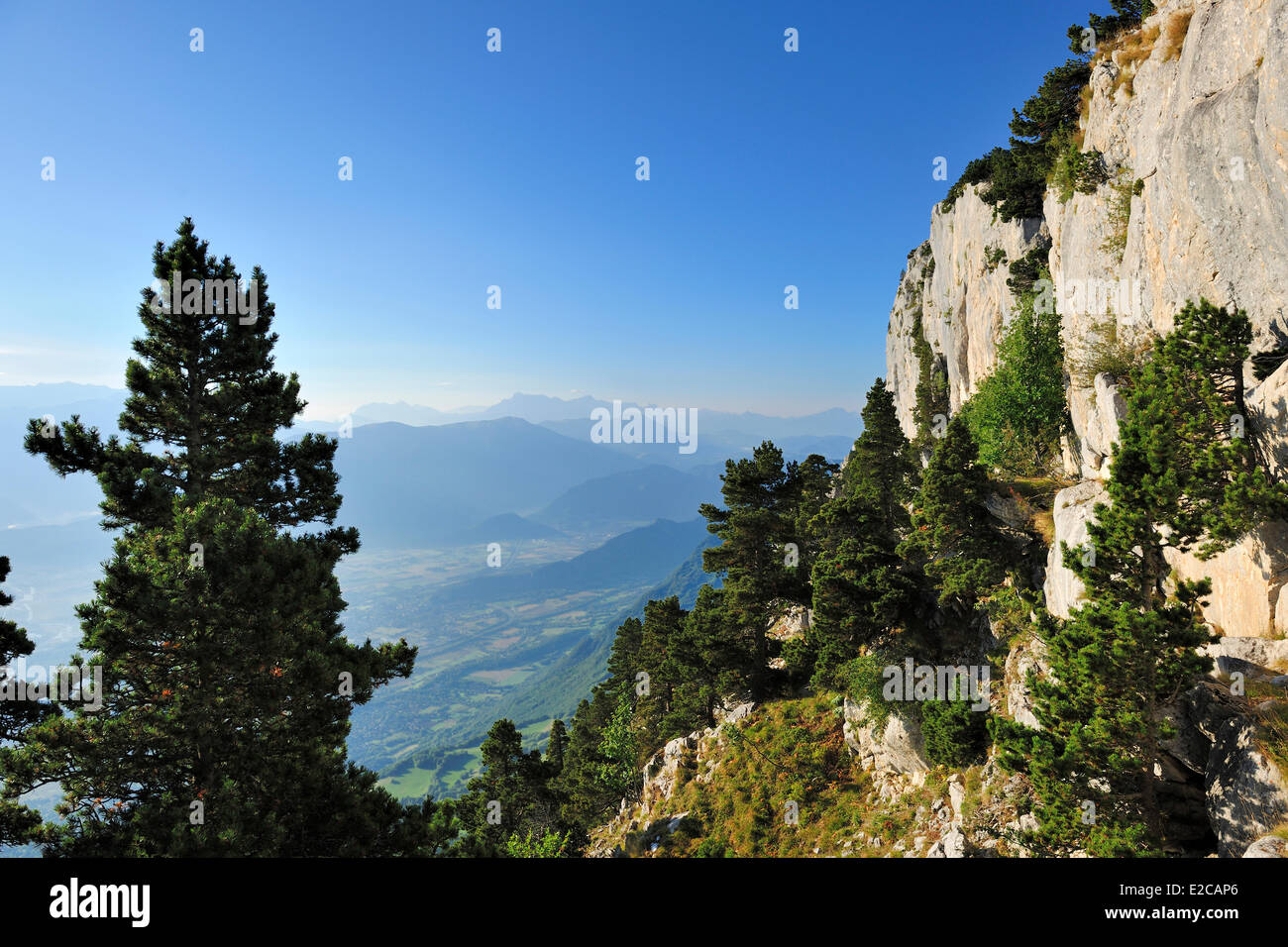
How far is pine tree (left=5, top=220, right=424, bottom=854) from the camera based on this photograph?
1113 cm

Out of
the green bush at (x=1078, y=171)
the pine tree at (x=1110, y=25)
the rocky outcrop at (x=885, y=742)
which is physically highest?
the pine tree at (x=1110, y=25)

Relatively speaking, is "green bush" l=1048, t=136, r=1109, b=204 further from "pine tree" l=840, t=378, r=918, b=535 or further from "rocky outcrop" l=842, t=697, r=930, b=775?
"rocky outcrop" l=842, t=697, r=930, b=775

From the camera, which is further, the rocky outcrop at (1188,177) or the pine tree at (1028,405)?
the pine tree at (1028,405)

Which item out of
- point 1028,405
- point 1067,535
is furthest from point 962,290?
point 1067,535

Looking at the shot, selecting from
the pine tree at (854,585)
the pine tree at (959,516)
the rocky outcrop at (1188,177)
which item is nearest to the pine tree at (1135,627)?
the rocky outcrop at (1188,177)

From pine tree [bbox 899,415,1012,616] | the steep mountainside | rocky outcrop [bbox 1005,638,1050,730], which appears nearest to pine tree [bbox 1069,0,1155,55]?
the steep mountainside

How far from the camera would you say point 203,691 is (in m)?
12.0

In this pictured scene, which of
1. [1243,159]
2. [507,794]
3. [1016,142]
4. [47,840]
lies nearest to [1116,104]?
[1243,159]

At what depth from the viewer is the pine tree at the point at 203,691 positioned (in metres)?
11.1

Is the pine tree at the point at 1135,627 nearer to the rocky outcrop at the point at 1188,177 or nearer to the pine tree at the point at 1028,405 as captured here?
the rocky outcrop at the point at 1188,177

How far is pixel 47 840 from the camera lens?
1077 cm

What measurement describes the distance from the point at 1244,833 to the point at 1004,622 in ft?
40.8
